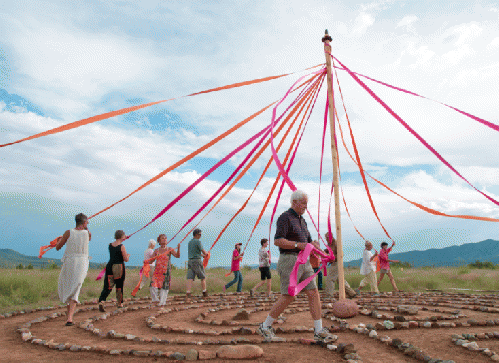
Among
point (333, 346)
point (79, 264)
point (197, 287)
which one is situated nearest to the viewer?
point (333, 346)

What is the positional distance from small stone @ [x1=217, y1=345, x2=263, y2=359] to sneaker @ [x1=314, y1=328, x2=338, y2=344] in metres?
1.02

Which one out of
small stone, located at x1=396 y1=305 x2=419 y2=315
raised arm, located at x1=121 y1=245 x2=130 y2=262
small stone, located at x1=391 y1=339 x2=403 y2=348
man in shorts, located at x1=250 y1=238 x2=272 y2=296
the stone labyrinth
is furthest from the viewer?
man in shorts, located at x1=250 y1=238 x2=272 y2=296

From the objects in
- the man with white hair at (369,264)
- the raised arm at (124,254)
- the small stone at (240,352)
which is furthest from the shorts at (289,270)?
the man with white hair at (369,264)

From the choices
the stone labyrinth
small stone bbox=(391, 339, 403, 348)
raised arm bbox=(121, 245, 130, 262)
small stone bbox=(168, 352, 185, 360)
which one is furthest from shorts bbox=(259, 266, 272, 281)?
small stone bbox=(168, 352, 185, 360)

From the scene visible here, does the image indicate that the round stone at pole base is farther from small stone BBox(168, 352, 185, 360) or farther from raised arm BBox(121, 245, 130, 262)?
raised arm BBox(121, 245, 130, 262)

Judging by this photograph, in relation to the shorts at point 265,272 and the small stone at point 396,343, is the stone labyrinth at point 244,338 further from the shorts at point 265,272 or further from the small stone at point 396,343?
the shorts at point 265,272

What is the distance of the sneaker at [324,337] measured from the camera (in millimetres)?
5021

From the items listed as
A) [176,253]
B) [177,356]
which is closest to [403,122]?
[177,356]

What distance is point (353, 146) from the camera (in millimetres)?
7348

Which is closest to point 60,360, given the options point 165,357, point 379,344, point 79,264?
point 165,357

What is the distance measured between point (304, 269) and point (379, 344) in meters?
1.52

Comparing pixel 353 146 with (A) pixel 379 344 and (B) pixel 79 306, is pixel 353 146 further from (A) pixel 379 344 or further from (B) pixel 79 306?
(B) pixel 79 306

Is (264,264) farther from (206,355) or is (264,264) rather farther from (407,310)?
(206,355)

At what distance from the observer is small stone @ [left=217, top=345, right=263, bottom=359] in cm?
435
